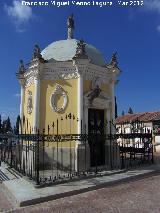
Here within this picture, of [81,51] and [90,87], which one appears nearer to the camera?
[81,51]

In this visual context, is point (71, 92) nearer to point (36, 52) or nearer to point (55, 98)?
point (55, 98)

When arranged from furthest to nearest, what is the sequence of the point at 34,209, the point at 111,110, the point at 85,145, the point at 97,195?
1. the point at 111,110
2. the point at 85,145
3. the point at 97,195
4. the point at 34,209

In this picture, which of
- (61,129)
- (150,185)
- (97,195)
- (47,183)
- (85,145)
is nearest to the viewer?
(97,195)

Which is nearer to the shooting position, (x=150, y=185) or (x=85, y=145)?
(x=150, y=185)

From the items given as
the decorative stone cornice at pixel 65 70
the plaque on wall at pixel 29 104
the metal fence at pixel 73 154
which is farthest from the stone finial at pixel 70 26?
the metal fence at pixel 73 154

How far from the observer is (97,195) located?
834 cm

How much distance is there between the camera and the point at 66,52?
13258 mm

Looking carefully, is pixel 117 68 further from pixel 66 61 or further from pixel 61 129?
pixel 61 129

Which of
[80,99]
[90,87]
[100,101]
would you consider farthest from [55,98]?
[100,101]

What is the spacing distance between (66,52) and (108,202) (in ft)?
25.9

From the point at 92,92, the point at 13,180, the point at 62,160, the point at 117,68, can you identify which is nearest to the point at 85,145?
the point at 62,160

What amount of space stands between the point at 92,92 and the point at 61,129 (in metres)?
2.24

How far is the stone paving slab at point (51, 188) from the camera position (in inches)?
300

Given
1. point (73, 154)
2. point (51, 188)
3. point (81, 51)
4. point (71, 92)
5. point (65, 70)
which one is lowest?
point (51, 188)
